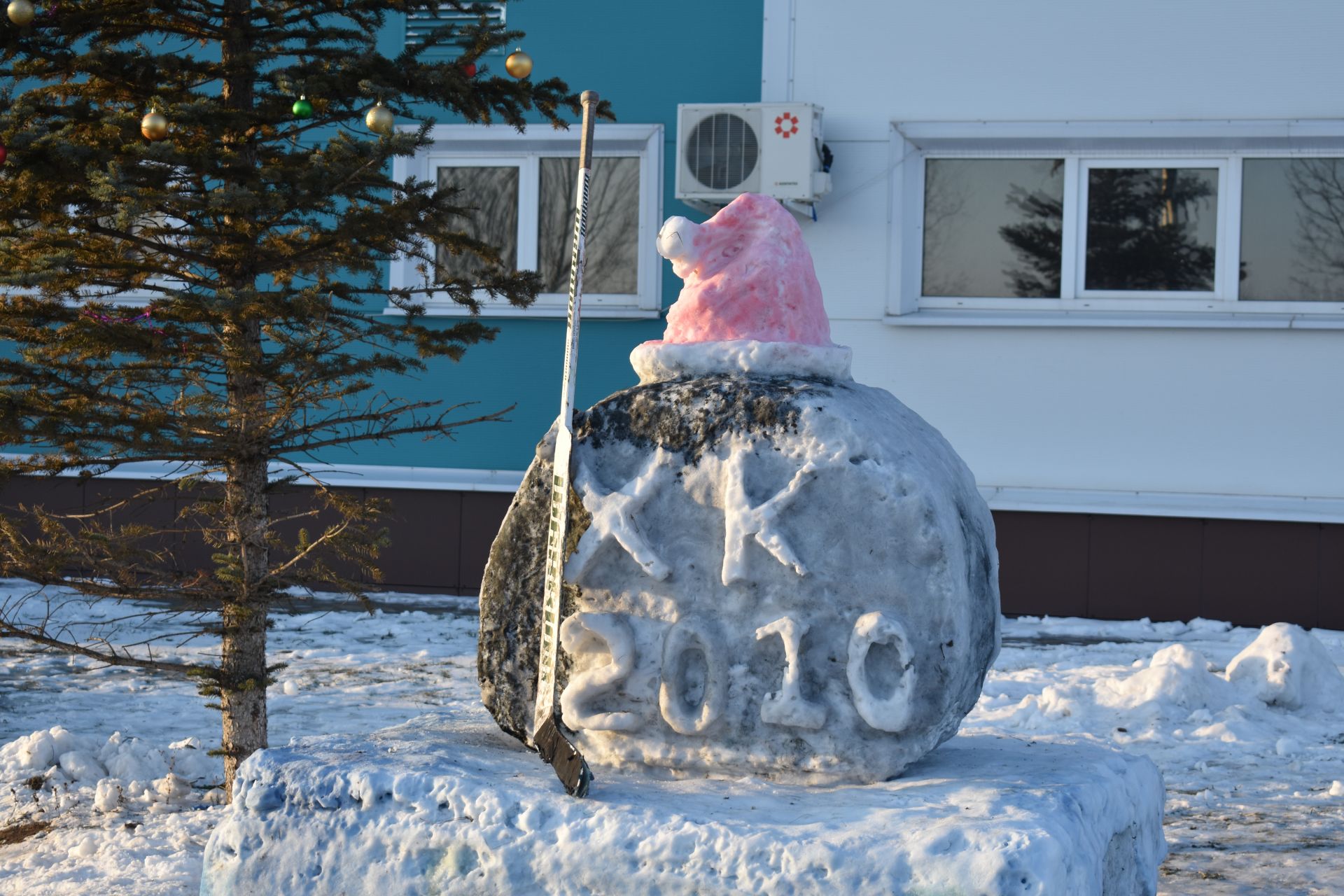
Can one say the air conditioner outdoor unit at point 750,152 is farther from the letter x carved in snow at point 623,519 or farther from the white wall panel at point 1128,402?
the letter x carved in snow at point 623,519

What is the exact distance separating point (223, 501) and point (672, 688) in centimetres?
192

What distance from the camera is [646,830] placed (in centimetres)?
281

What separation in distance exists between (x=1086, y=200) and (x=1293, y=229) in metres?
1.24

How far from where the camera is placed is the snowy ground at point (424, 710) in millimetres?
4195

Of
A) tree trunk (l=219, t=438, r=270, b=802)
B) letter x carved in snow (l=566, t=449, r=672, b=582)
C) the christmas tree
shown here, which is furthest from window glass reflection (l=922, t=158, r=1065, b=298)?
letter x carved in snow (l=566, t=449, r=672, b=582)

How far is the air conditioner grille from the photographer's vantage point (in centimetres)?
852

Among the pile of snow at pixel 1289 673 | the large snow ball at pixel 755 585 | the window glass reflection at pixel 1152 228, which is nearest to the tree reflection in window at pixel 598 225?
the window glass reflection at pixel 1152 228

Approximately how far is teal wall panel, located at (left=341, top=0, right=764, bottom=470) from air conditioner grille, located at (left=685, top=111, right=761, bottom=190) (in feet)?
1.62

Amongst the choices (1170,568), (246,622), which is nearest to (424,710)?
(246,622)

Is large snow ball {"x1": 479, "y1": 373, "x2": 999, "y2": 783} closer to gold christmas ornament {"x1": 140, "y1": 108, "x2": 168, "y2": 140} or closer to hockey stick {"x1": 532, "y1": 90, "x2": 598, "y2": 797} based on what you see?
hockey stick {"x1": 532, "y1": 90, "x2": 598, "y2": 797}

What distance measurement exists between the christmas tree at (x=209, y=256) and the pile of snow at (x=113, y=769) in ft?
1.61

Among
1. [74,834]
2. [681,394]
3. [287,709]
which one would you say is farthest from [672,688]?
[287,709]

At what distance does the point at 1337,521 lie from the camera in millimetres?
8266

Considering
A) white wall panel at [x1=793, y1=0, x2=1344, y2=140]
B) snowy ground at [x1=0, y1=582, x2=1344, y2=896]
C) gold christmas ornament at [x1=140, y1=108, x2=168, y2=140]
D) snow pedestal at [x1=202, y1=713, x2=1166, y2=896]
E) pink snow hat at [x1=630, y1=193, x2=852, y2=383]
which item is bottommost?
snowy ground at [x1=0, y1=582, x2=1344, y2=896]
